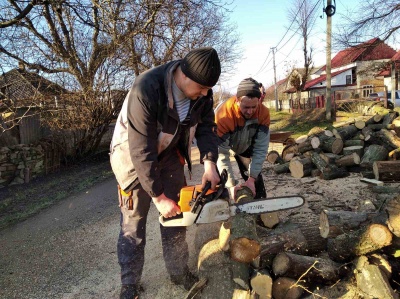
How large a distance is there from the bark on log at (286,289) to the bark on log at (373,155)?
12.3 feet

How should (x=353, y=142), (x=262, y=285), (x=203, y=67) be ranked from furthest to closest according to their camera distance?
(x=353, y=142) → (x=262, y=285) → (x=203, y=67)

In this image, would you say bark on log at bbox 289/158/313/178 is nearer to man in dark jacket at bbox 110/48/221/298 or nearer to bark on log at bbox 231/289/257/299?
man in dark jacket at bbox 110/48/221/298

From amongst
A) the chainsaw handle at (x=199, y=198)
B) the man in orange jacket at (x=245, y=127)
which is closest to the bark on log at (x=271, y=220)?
the man in orange jacket at (x=245, y=127)

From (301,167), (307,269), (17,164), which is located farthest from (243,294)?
(17,164)

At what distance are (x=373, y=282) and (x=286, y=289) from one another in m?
0.49

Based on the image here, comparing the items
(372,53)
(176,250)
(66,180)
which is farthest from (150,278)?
(372,53)

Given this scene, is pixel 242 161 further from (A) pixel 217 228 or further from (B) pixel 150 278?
(B) pixel 150 278

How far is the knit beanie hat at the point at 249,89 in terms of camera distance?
2812 millimetres

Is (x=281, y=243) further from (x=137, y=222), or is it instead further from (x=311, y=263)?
(x=137, y=222)

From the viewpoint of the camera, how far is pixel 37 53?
8.61 m

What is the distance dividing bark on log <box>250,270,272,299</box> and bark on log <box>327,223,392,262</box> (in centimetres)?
54

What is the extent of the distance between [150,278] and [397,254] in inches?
69.2

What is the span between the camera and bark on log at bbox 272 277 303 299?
1.92 meters

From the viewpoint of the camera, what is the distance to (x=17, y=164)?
6.67m
